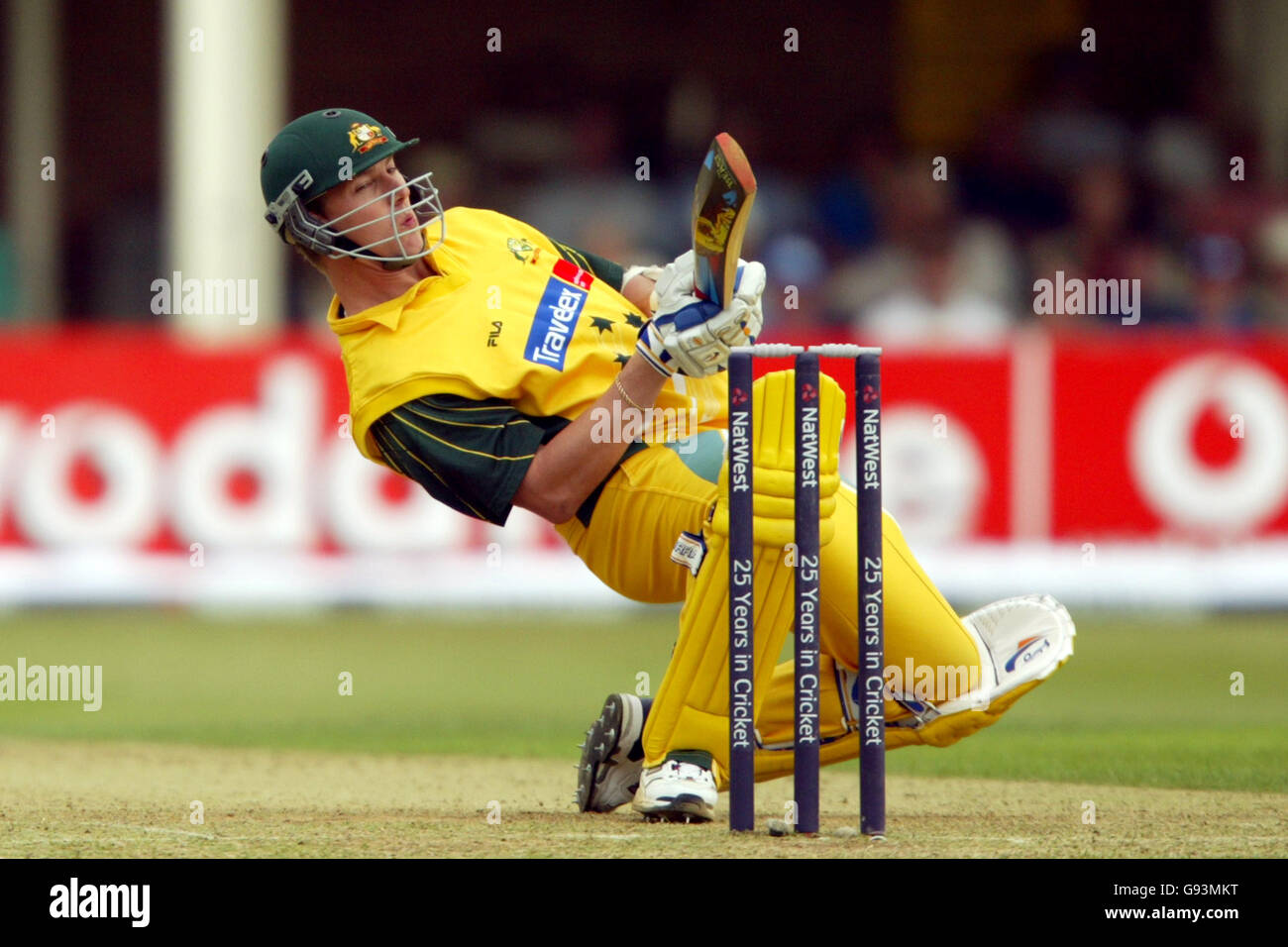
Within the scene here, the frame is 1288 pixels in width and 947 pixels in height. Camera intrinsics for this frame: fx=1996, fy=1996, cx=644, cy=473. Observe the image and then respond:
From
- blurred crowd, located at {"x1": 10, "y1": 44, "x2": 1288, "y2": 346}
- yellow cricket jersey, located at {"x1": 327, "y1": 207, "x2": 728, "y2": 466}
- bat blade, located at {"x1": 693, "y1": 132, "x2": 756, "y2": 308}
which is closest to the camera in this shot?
bat blade, located at {"x1": 693, "y1": 132, "x2": 756, "y2": 308}

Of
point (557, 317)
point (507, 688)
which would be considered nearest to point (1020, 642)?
point (557, 317)

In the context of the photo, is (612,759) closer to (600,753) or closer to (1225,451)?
(600,753)

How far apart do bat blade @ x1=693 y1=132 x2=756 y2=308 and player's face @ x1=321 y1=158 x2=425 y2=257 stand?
0.91m

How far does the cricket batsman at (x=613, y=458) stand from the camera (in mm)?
5008

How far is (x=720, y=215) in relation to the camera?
464 centimetres

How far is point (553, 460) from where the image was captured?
5.07 m

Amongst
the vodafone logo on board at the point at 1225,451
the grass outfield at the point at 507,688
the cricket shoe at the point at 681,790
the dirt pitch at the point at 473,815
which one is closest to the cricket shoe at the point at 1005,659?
the dirt pitch at the point at 473,815

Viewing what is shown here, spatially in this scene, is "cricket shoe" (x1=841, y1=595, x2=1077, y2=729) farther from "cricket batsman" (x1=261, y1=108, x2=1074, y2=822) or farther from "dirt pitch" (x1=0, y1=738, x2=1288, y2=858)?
"dirt pitch" (x1=0, y1=738, x2=1288, y2=858)

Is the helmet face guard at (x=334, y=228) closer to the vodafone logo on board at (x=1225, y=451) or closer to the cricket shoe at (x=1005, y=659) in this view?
the cricket shoe at (x=1005, y=659)

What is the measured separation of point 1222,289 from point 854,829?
800 cm

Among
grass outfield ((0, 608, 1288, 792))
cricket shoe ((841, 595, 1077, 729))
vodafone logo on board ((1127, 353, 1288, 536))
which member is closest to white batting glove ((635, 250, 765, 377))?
cricket shoe ((841, 595, 1077, 729))

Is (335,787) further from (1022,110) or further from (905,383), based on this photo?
(1022,110)

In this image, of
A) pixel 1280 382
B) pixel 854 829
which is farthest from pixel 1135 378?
pixel 854 829

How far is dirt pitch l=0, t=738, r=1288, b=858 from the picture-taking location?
4.64 metres
